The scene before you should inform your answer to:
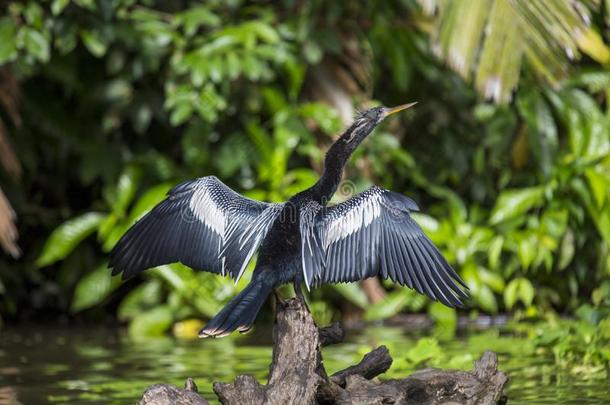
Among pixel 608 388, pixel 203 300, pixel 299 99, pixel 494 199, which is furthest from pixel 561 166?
pixel 608 388

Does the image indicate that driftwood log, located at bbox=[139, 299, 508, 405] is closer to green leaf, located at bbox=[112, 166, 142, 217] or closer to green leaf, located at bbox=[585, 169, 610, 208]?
green leaf, located at bbox=[585, 169, 610, 208]

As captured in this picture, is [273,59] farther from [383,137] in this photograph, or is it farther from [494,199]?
[494,199]

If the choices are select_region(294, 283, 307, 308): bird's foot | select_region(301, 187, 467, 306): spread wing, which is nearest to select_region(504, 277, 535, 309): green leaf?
select_region(301, 187, 467, 306): spread wing

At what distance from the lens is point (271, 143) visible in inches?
365

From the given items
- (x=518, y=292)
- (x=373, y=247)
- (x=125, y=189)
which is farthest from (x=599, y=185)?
(x=373, y=247)

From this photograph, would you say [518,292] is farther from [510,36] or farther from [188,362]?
[188,362]

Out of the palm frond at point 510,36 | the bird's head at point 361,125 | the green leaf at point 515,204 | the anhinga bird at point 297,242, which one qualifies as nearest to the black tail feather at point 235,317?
the anhinga bird at point 297,242

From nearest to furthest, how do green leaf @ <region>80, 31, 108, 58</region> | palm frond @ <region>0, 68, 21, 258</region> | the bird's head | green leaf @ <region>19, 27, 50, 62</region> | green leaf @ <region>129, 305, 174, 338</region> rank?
1. the bird's head
2. palm frond @ <region>0, 68, 21, 258</region>
3. green leaf @ <region>19, 27, 50, 62</region>
4. green leaf @ <region>80, 31, 108, 58</region>
5. green leaf @ <region>129, 305, 174, 338</region>

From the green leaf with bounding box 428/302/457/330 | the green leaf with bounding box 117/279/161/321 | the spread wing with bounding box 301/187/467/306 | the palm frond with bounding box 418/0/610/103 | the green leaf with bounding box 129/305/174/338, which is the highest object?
the palm frond with bounding box 418/0/610/103

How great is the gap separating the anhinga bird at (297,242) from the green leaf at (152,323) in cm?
375

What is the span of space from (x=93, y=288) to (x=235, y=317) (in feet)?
16.8

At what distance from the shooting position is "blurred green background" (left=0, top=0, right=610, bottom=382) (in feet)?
29.2

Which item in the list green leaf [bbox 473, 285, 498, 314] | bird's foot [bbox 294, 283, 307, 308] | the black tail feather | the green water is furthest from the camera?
green leaf [bbox 473, 285, 498, 314]

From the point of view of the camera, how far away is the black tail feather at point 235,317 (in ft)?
14.1
